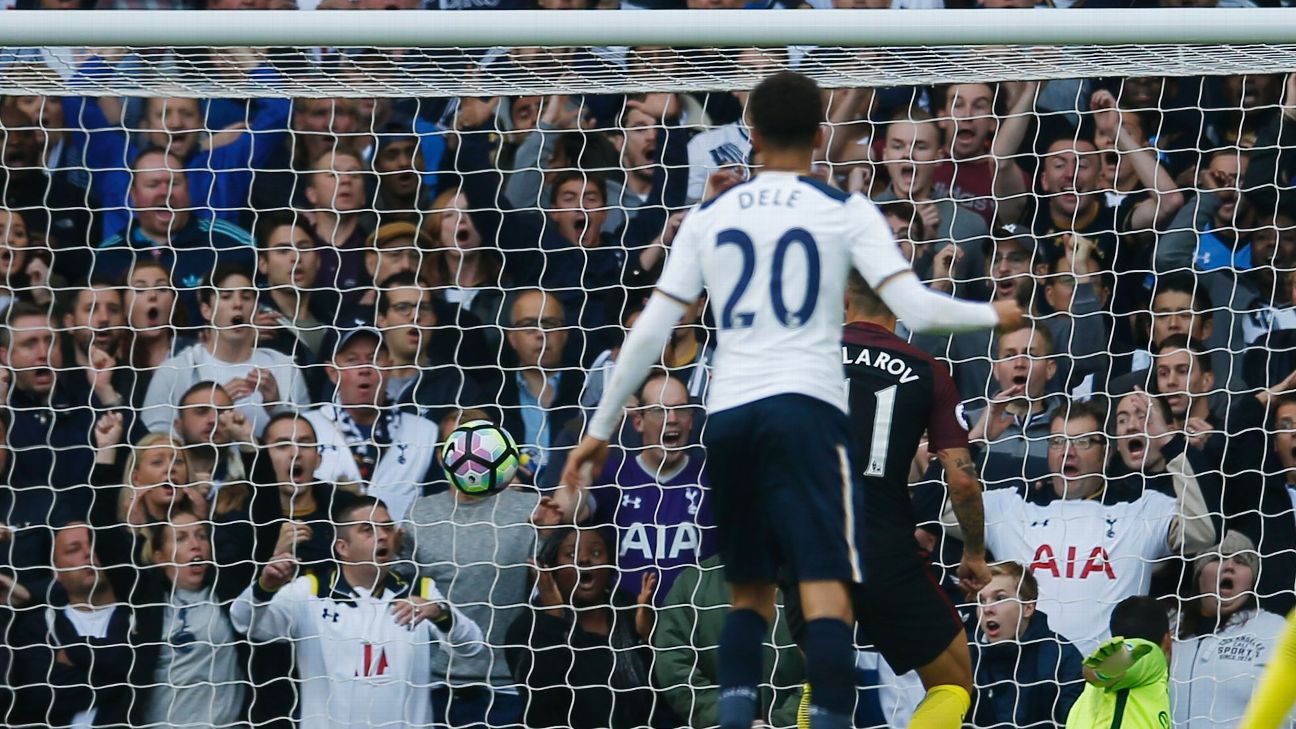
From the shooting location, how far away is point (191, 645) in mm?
6637

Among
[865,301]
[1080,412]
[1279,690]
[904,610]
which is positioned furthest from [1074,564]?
[1279,690]

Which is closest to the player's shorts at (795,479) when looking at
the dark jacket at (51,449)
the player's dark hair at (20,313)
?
the dark jacket at (51,449)

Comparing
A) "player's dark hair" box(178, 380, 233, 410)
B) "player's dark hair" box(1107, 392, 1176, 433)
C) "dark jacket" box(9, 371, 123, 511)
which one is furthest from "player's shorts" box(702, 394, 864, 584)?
"dark jacket" box(9, 371, 123, 511)

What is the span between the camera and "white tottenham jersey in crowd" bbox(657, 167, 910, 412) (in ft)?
13.1

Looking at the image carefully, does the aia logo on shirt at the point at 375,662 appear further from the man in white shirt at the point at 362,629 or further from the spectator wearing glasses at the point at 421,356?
the spectator wearing glasses at the point at 421,356

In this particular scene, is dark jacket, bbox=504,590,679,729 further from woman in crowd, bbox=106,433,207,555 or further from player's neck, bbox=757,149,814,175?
player's neck, bbox=757,149,814,175

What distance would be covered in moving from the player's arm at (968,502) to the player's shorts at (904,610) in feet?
0.44

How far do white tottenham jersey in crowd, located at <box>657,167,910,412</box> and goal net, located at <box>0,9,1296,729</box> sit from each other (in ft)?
5.80

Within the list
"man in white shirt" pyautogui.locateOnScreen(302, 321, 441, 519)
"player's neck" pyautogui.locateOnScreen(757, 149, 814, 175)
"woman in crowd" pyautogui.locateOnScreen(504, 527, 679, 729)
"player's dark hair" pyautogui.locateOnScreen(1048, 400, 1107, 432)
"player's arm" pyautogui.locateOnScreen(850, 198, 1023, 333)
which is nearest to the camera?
"player's arm" pyautogui.locateOnScreen(850, 198, 1023, 333)

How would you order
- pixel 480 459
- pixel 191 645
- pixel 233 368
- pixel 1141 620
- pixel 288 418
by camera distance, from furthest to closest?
1. pixel 233 368
2. pixel 288 418
3. pixel 191 645
4. pixel 480 459
5. pixel 1141 620

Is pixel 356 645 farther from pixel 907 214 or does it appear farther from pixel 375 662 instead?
pixel 907 214

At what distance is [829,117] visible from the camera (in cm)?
734

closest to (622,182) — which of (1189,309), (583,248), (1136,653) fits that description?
(583,248)

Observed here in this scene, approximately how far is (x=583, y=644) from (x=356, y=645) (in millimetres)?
844
